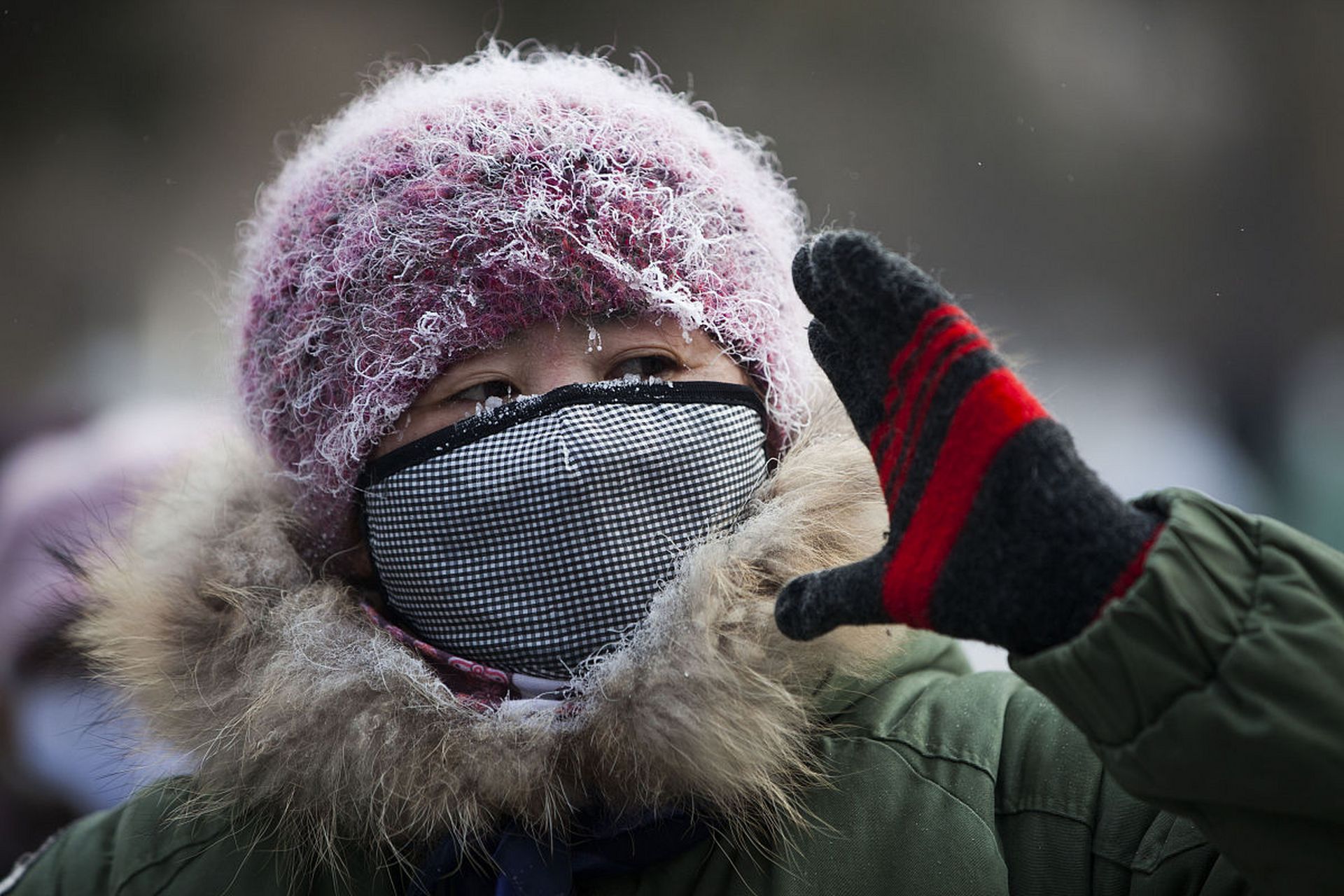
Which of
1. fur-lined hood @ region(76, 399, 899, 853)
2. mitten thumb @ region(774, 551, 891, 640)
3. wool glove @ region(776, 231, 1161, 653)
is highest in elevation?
wool glove @ region(776, 231, 1161, 653)

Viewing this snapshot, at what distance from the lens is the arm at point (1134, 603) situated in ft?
2.94

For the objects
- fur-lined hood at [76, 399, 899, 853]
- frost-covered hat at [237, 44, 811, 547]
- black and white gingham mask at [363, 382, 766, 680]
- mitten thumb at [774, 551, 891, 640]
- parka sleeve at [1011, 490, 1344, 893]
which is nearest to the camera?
parka sleeve at [1011, 490, 1344, 893]

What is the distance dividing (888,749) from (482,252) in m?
0.94

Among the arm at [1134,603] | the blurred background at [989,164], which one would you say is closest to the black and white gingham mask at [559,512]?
the arm at [1134,603]

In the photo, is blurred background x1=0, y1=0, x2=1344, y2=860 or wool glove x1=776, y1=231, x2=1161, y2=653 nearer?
wool glove x1=776, y1=231, x2=1161, y2=653

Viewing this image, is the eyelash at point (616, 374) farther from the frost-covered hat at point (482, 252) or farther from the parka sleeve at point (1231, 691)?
the parka sleeve at point (1231, 691)

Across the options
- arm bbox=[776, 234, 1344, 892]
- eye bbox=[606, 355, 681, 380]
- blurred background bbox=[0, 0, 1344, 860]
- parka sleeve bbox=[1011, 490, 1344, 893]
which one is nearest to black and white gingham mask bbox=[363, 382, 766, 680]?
eye bbox=[606, 355, 681, 380]

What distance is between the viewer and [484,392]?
5.41 feet

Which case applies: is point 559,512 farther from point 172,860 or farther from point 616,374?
point 172,860

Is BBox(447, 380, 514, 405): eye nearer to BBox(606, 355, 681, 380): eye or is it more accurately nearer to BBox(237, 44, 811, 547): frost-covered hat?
BBox(237, 44, 811, 547): frost-covered hat

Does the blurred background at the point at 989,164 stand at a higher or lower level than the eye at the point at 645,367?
higher

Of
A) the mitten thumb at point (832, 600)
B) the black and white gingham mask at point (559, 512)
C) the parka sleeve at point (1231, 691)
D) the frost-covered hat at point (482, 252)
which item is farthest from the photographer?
the frost-covered hat at point (482, 252)

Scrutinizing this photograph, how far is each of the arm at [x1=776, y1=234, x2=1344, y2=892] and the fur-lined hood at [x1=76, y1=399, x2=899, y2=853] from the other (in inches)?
14.5

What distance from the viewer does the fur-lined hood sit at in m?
1.32
